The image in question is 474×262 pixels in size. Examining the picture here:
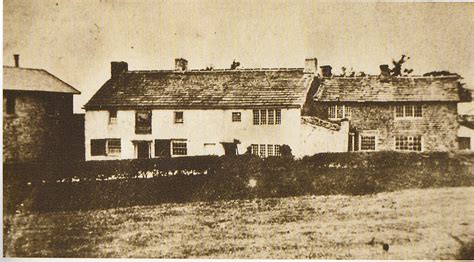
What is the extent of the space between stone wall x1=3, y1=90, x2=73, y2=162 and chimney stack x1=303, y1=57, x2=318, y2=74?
9.86ft

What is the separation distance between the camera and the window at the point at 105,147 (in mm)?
6395

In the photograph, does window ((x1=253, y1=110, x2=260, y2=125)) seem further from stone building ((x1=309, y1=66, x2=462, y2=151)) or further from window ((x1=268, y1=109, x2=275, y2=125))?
stone building ((x1=309, y1=66, x2=462, y2=151))

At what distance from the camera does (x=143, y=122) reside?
6.47m

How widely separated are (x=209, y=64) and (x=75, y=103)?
1774 mm

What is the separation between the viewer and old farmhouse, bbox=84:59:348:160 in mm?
6254

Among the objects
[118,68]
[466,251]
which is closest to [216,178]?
[118,68]

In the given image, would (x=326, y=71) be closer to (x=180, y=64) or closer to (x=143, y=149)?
(x=180, y=64)

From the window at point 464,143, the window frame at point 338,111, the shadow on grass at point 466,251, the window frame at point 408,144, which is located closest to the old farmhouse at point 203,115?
the window frame at point 338,111

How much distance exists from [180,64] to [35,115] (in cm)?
193

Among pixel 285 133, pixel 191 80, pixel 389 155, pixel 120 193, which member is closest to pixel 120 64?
pixel 191 80

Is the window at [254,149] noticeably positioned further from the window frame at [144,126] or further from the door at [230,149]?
the window frame at [144,126]

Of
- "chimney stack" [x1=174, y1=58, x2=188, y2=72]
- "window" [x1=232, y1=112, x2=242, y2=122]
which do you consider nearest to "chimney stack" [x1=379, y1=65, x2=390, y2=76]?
"window" [x1=232, y1=112, x2=242, y2=122]

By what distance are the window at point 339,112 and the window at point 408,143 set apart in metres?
0.66

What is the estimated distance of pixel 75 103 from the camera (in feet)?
21.0
